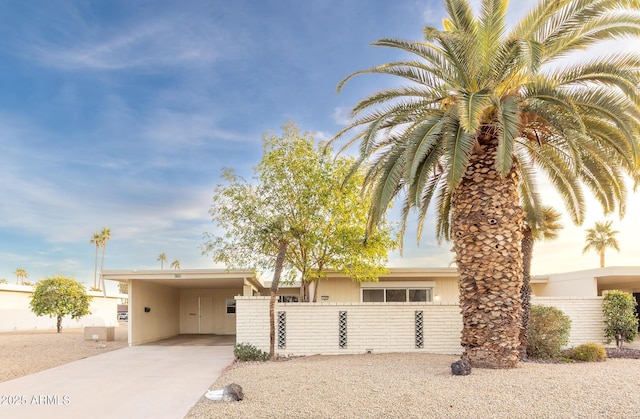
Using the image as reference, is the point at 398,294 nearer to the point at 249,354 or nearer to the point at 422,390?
the point at 249,354

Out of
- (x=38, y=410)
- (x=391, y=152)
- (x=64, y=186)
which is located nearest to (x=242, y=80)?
(x=391, y=152)

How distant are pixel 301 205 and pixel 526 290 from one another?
21.2 feet

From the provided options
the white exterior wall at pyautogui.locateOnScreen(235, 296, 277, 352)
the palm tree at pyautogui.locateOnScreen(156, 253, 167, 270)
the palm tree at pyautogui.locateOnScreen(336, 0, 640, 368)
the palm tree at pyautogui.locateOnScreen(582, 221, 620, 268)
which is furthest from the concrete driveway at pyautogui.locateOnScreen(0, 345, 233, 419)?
the palm tree at pyautogui.locateOnScreen(156, 253, 167, 270)

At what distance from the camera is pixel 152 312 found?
65.7ft

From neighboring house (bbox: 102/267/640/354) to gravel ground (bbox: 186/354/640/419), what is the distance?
2.64 m

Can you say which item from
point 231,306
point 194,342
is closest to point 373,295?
point 194,342

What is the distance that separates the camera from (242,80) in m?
15.2

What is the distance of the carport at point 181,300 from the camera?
17.0 metres

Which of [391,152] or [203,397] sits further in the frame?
[391,152]

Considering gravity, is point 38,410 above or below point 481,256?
below

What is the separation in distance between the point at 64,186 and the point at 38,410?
13319 millimetres

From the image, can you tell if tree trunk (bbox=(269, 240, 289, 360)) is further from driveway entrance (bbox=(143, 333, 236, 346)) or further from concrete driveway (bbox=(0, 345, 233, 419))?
driveway entrance (bbox=(143, 333, 236, 346))

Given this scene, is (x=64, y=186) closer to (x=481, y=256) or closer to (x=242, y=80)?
(x=242, y=80)

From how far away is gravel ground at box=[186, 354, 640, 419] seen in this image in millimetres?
6664
